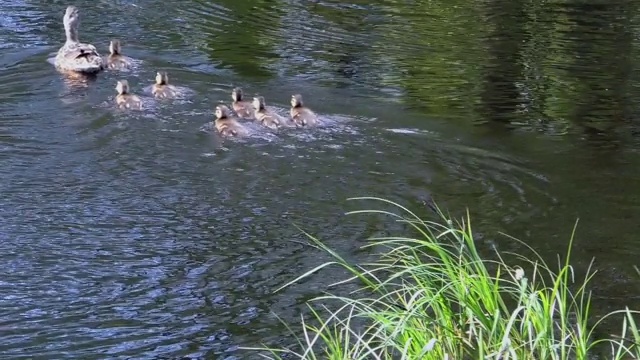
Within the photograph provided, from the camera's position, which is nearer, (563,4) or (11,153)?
(11,153)

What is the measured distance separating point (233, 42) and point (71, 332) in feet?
21.8

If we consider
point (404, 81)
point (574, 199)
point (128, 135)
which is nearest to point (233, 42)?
point (404, 81)

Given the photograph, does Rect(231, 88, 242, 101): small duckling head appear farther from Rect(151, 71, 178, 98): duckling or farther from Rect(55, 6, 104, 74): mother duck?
Rect(55, 6, 104, 74): mother duck

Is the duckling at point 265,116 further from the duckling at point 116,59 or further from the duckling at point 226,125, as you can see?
the duckling at point 116,59

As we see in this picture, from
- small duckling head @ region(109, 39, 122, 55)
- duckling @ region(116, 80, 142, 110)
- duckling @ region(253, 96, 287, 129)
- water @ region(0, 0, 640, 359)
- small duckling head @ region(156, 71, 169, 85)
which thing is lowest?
water @ region(0, 0, 640, 359)

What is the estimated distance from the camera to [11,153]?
771 centimetres

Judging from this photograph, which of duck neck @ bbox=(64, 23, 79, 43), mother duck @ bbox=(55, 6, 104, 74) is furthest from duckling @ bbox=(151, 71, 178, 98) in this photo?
duck neck @ bbox=(64, 23, 79, 43)

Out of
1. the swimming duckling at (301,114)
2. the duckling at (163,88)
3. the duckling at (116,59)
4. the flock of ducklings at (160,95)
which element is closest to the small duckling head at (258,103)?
the flock of ducklings at (160,95)

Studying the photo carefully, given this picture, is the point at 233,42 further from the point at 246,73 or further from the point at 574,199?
the point at 574,199

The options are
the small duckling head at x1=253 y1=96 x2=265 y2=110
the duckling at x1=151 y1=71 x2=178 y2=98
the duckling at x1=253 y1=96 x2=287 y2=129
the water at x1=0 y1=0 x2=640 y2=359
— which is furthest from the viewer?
the duckling at x1=151 y1=71 x2=178 y2=98

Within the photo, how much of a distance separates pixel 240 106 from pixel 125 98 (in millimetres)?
940

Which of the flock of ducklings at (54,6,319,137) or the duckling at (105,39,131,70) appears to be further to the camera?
the duckling at (105,39,131,70)

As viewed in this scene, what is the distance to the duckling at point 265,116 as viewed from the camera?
845cm

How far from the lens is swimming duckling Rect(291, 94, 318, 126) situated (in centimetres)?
842
